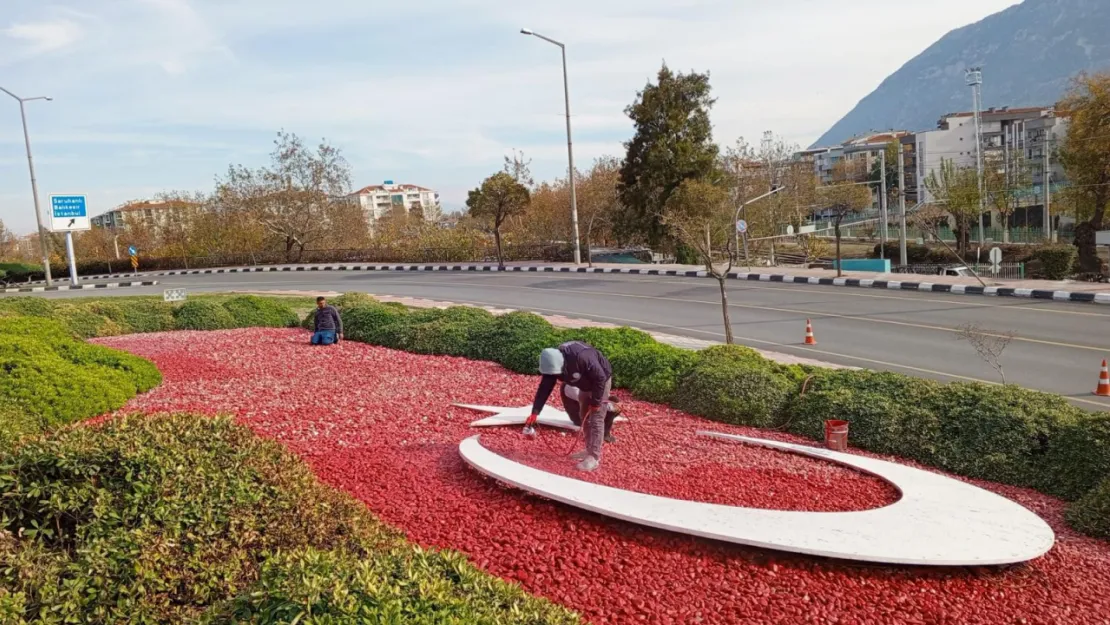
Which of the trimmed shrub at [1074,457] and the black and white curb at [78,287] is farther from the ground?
the black and white curb at [78,287]

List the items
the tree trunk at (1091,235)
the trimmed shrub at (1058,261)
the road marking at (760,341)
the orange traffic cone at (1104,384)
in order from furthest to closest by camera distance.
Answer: the tree trunk at (1091,235)
the trimmed shrub at (1058,261)
the road marking at (760,341)
the orange traffic cone at (1104,384)

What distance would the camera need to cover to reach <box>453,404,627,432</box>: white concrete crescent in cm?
789

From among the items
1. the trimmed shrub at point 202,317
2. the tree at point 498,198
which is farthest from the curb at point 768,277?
the trimmed shrub at point 202,317

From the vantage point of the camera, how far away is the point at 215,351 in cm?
1247

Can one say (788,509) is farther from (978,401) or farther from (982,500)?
(978,401)

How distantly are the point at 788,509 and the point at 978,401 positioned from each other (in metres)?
2.75

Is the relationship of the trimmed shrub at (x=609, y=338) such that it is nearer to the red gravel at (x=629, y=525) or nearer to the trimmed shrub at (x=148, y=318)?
the red gravel at (x=629, y=525)

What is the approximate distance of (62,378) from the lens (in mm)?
8461

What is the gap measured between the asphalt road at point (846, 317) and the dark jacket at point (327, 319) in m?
7.09

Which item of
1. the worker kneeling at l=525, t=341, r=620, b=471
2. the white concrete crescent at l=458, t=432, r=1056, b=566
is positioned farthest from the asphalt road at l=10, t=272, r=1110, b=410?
the worker kneeling at l=525, t=341, r=620, b=471

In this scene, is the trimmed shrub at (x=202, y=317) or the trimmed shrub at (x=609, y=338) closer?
the trimmed shrub at (x=609, y=338)

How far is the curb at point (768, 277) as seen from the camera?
19188 mm

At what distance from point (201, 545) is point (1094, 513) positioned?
5.98 metres

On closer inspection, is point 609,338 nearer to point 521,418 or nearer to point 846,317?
point 521,418
